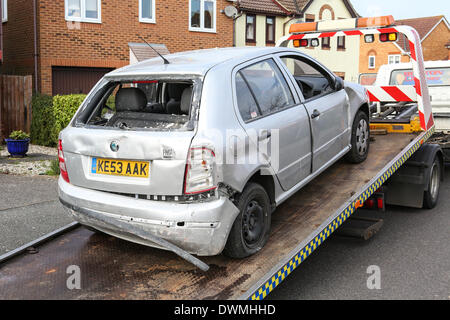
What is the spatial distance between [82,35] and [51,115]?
164 inches

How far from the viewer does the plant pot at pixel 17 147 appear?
1216 cm

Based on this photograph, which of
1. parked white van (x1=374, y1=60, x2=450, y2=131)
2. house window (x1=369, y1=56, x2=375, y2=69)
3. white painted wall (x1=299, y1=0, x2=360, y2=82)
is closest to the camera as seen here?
parked white van (x1=374, y1=60, x2=450, y2=131)

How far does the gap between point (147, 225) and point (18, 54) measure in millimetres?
15997

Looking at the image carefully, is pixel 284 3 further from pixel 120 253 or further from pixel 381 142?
pixel 120 253

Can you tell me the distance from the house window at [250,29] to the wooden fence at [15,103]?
1129 centimetres

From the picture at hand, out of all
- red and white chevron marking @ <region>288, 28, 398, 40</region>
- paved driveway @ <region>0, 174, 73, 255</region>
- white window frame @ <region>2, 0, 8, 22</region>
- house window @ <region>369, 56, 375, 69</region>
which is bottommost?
paved driveway @ <region>0, 174, 73, 255</region>

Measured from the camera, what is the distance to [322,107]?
5219 mm

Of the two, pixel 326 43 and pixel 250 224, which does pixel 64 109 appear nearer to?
pixel 250 224

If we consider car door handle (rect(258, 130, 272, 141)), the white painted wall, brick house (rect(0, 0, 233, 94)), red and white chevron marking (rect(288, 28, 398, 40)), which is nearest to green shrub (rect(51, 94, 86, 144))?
brick house (rect(0, 0, 233, 94))

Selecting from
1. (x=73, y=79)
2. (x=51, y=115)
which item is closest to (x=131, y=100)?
(x=51, y=115)

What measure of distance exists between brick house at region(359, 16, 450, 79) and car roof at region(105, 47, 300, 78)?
134ft

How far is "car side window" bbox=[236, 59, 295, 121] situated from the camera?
4.18 meters

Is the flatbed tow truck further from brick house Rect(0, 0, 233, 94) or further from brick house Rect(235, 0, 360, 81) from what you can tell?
brick house Rect(235, 0, 360, 81)
